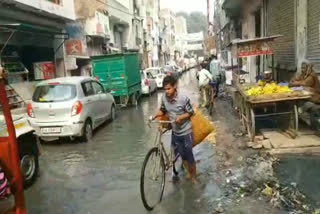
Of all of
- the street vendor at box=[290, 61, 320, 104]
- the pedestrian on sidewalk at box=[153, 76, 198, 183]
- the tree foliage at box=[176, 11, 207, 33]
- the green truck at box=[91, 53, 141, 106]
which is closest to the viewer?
the pedestrian on sidewalk at box=[153, 76, 198, 183]

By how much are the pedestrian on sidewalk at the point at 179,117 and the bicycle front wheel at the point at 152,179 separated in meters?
0.51

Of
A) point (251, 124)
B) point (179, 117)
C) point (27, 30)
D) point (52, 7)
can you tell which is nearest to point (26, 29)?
point (27, 30)

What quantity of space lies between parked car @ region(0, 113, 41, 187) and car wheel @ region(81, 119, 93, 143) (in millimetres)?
3351

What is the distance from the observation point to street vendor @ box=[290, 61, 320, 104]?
8.30 meters

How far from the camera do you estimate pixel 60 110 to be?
1020 cm

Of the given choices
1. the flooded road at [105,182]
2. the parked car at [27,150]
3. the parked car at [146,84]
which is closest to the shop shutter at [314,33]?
the flooded road at [105,182]

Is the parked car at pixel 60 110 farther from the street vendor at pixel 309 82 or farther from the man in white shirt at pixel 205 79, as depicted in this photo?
the street vendor at pixel 309 82

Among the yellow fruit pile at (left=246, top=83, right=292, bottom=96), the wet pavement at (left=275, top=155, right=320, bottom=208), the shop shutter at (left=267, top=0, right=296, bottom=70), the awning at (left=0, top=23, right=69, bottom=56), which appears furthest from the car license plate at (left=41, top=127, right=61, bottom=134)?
the shop shutter at (left=267, top=0, right=296, bottom=70)

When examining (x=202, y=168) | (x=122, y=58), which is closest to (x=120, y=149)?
(x=202, y=168)

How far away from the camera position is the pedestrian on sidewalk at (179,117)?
229 inches

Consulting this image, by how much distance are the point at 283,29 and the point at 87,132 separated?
7.69 m

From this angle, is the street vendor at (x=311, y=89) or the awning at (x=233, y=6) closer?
the street vendor at (x=311, y=89)

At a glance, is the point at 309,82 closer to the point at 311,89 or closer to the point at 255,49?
the point at 311,89

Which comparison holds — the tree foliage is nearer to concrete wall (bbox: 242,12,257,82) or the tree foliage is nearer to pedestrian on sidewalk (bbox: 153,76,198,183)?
concrete wall (bbox: 242,12,257,82)
